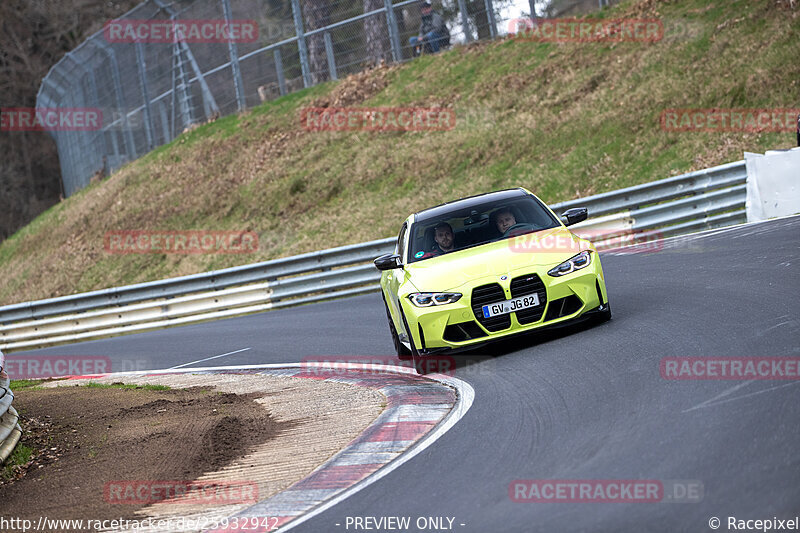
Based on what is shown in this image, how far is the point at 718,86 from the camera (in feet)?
69.2

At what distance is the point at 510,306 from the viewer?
889 centimetres

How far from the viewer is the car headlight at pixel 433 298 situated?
8.96 metres

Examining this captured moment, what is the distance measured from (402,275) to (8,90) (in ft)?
178

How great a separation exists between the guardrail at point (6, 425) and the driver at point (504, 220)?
4746mm

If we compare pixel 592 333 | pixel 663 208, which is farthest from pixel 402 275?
pixel 663 208

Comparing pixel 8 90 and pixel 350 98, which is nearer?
pixel 350 98

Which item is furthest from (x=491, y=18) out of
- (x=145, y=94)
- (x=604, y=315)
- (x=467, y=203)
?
(x=604, y=315)

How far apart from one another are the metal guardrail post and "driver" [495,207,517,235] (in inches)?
789

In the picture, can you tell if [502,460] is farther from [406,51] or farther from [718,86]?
[406,51]

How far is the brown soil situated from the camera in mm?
6883

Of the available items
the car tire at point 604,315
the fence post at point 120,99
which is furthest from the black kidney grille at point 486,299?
the fence post at point 120,99

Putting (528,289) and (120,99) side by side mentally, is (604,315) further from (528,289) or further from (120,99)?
(120,99)

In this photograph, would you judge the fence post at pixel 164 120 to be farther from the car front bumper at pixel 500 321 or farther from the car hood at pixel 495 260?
the car front bumper at pixel 500 321

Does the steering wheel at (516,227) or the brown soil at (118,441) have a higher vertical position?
the steering wheel at (516,227)
